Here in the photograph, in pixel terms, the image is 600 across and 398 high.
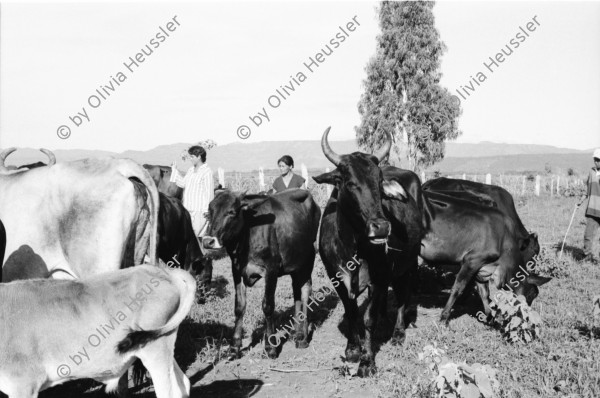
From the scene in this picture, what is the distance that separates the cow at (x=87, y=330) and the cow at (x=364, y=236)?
220 centimetres

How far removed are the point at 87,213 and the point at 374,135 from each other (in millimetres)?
35630

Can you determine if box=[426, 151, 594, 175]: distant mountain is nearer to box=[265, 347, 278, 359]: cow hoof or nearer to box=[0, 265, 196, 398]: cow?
box=[265, 347, 278, 359]: cow hoof

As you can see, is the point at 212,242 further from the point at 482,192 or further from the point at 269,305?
the point at 482,192

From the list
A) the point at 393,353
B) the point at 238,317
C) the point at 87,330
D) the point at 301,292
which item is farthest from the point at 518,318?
the point at 87,330

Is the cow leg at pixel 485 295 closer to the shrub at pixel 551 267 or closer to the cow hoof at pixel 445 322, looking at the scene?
the cow hoof at pixel 445 322

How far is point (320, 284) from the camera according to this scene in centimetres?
1045

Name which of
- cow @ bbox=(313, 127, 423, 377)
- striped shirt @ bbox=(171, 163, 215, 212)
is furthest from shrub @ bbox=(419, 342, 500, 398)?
striped shirt @ bbox=(171, 163, 215, 212)

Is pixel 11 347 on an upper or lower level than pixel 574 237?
upper

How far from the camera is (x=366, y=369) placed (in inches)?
236

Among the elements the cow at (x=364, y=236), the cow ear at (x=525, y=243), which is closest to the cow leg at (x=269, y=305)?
the cow at (x=364, y=236)

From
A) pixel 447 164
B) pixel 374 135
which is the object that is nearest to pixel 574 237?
pixel 374 135

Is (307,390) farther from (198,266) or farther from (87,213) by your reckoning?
(198,266)

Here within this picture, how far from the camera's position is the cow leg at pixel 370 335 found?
19.7ft

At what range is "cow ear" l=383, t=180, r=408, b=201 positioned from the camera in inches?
260
